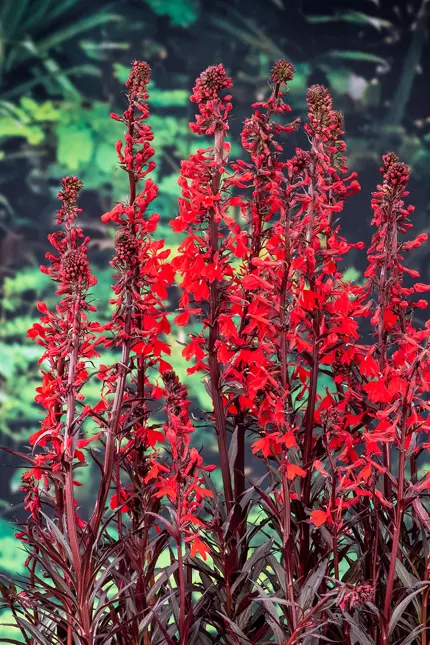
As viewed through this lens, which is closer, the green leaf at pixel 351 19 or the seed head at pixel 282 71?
the seed head at pixel 282 71

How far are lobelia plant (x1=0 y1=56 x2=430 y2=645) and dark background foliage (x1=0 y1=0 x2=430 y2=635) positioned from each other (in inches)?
81.4

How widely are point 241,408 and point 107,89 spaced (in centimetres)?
237

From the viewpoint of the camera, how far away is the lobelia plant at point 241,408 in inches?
40.0

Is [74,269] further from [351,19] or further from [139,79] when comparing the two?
[351,19]

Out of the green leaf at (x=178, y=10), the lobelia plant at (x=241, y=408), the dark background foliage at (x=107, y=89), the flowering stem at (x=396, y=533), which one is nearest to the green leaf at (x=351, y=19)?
the dark background foliage at (x=107, y=89)

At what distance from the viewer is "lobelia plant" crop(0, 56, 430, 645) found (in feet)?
3.33

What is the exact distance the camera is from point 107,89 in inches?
126

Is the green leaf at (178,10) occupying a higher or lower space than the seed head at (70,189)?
higher

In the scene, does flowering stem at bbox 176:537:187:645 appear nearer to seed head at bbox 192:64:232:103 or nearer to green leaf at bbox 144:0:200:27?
seed head at bbox 192:64:232:103

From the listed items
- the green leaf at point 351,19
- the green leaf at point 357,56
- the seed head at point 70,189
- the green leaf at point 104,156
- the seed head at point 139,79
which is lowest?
the seed head at point 70,189

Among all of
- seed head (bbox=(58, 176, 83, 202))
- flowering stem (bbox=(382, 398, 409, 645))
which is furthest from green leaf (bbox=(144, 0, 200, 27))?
flowering stem (bbox=(382, 398, 409, 645))

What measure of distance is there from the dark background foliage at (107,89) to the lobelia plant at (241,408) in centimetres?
207

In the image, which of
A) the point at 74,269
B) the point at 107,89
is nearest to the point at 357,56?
the point at 107,89

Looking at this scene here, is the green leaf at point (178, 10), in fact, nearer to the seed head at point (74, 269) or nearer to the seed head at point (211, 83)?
the seed head at point (211, 83)
